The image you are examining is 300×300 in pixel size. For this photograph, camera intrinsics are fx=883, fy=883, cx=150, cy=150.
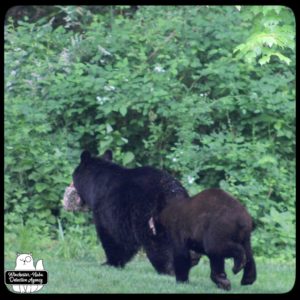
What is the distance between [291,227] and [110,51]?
392cm

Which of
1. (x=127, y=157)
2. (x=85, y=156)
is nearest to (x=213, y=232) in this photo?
(x=85, y=156)

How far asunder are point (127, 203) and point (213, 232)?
1575 mm

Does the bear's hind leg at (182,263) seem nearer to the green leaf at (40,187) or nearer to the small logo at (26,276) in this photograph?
the small logo at (26,276)

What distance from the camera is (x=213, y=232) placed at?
755 cm

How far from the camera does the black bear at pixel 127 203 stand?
343 inches

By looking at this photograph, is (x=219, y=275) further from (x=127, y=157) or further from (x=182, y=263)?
(x=127, y=157)

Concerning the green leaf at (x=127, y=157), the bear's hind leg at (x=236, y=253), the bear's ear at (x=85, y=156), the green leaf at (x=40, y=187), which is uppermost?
the bear's ear at (x=85, y=156)

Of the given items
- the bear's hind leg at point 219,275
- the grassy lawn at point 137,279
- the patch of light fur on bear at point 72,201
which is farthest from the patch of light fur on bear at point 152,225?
the patch of light fur on bear at point 72,201

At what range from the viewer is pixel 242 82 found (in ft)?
41.1

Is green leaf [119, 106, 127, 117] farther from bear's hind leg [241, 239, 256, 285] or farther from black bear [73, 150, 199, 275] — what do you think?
bear's hind leg [241, 239, 256, 285]

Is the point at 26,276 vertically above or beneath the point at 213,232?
beneath

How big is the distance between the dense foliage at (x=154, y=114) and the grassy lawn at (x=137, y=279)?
137 centimetres

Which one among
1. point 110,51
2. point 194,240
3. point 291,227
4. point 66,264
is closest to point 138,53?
point 110,51

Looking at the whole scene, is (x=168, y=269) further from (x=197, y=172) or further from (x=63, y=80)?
(x=63, y=80)
